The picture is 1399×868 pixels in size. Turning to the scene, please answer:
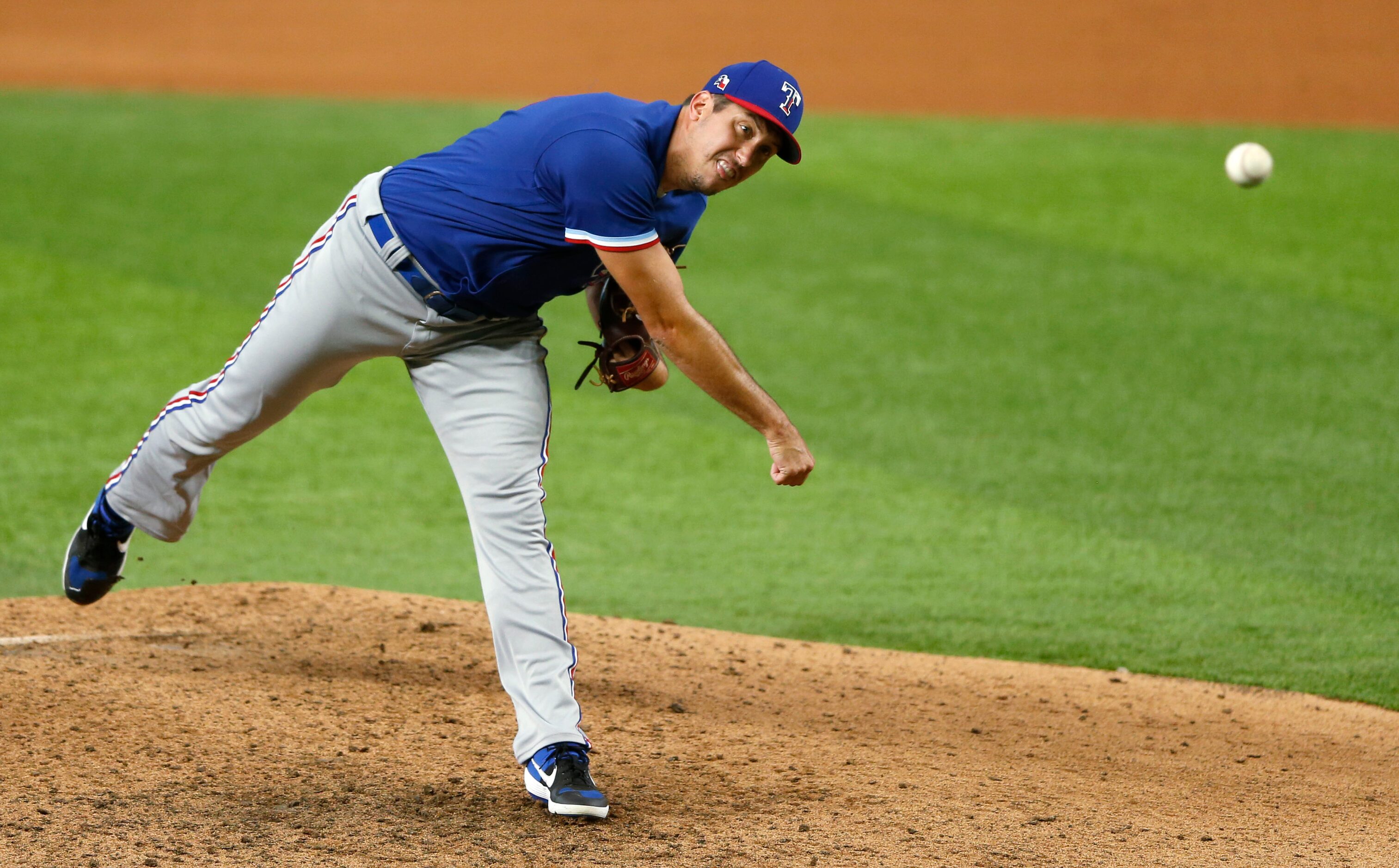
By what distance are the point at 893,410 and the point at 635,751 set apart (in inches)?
161

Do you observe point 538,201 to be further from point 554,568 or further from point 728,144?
point 554,568

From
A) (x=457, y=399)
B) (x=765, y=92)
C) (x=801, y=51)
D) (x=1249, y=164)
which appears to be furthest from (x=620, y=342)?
(x=801, y=51)

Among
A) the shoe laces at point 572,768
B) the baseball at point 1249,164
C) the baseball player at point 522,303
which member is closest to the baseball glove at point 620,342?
the baseball player at point 522,303

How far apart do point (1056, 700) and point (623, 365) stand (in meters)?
1.77

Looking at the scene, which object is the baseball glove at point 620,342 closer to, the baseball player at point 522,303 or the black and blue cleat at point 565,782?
the baseball player at point 522,303

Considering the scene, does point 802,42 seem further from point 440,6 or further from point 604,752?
point 604,752

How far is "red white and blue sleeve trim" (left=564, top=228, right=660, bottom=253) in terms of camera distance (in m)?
3.16

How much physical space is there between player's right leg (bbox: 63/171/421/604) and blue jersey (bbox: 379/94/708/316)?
0.14 meters

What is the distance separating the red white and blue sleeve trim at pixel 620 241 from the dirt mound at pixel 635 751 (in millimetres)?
1282

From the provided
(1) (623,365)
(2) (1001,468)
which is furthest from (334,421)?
(1) (623,365)

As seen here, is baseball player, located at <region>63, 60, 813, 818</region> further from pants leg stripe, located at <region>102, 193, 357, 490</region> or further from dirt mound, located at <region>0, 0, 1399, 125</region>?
dirt mound, located at <region>0, 0, 1399, 125</region>

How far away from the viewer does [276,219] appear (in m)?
10.6

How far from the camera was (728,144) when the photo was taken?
10.7 feet

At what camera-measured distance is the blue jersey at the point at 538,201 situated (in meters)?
3.18
